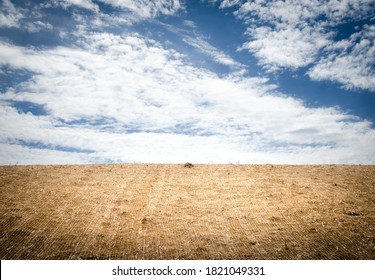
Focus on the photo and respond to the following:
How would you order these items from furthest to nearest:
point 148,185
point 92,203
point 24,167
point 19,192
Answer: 1. point 24,167
2. point 148,185
3. point 19,192
4. point 92,203

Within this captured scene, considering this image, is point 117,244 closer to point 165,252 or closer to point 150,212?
point 165,252

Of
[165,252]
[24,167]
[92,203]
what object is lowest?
[165,252]

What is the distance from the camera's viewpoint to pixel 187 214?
13.8 metres

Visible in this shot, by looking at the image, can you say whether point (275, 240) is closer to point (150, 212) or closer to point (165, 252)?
point (165, 252)

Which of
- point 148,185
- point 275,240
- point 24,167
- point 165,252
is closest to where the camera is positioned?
point 165,252

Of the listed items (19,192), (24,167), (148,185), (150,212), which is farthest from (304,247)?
(24,167)

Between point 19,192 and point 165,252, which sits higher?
point 19,192

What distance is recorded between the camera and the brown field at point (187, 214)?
10.6 meters

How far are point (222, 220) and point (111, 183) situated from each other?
832 cm

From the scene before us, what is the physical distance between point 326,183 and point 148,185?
1154 cm

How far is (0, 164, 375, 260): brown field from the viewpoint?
10609mm

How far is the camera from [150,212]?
13953 mm

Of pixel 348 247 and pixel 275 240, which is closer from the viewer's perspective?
pixel 348 247
